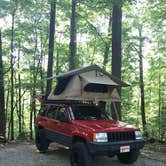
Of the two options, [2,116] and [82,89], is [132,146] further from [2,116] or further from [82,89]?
[2,116]

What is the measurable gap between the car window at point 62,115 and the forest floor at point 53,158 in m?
1.30

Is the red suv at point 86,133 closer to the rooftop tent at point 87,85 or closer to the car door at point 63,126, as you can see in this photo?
the car door at point 63,126

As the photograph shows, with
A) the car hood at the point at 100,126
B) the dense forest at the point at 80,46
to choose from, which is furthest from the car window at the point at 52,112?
the dense forest at the point at 80,46

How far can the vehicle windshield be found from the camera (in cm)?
825

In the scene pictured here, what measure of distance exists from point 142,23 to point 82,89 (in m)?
15.7

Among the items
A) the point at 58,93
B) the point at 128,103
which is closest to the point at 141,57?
the point at 128,103

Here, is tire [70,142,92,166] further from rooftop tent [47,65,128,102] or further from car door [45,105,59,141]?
rooftop tent [47,65,128,102]

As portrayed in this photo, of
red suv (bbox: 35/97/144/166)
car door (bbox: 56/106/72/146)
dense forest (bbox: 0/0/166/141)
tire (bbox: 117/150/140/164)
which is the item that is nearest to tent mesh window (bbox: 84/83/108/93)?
red suv (bbox: 35/97/144/166)

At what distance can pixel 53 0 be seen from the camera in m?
15.5

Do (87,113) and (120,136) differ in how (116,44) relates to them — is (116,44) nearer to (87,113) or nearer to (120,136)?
(87,113)

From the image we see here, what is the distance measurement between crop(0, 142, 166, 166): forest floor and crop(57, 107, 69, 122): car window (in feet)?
4.27

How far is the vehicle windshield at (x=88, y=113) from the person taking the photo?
8252 mm

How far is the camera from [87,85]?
8.69 m

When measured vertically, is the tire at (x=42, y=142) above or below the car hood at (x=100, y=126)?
below
